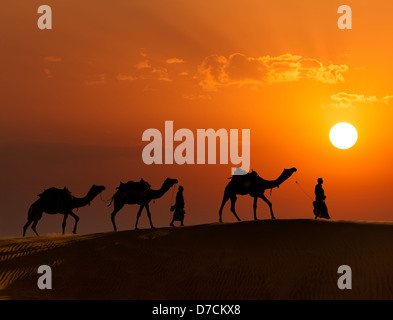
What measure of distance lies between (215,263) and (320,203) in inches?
313

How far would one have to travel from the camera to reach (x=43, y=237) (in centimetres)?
3775

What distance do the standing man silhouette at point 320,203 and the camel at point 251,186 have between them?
6.49 feet

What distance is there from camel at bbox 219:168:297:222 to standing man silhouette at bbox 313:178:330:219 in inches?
77.9

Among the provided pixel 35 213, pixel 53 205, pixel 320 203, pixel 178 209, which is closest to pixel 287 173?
pixel 320 203

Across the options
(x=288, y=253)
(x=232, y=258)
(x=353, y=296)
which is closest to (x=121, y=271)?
(x=232, y=258)

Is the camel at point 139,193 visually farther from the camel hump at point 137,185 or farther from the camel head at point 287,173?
the camel head at point 287,173

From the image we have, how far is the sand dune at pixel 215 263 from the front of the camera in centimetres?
2861

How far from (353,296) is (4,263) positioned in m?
Result: 13.3

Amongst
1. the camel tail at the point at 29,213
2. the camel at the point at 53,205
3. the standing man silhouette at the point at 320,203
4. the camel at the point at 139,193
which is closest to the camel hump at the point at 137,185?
the camel at the point at 139,193

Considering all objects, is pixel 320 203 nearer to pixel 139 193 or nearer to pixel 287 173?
pixel 287 173

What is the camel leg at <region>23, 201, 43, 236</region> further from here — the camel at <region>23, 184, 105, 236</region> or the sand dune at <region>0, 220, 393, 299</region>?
the sand dune at <region>0, 220, 393, 299</region>

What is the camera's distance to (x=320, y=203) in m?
36.9
